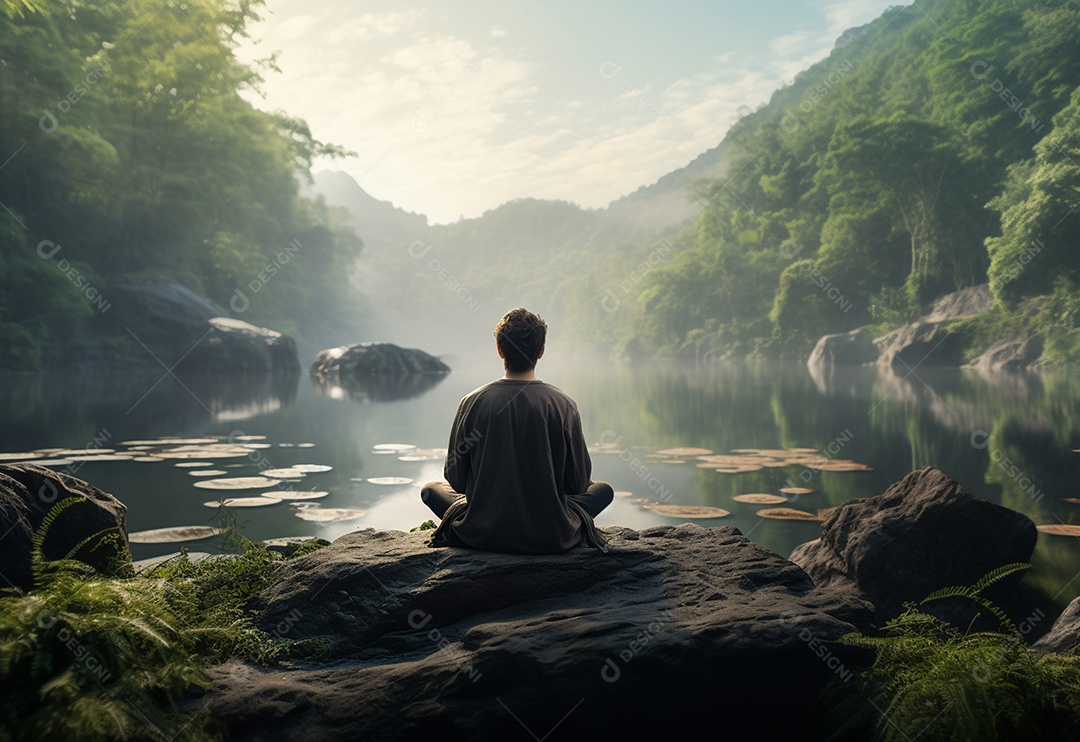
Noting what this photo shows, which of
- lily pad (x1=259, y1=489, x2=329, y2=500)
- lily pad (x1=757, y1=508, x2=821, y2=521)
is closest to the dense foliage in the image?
lily pad (x1=259, y1=489, x2=329, y2=500)

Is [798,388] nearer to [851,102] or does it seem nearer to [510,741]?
[510,741]

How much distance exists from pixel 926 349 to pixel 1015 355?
422 centimetres

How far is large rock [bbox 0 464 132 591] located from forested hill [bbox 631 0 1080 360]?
32.0m

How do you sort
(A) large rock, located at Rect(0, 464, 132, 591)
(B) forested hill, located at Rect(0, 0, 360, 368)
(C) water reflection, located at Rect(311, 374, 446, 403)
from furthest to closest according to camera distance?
(B) forested hill, located at Rect(0, 0, 360, 368)
(C) water reflection, located at Rect(311, 374, 446, 403)
(A) large rock, located at Rect(0, 464, 132, 591)

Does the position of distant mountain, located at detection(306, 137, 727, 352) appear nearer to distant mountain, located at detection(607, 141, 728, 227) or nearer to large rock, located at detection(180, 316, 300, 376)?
distant mountain, located at detection(607, 141, 728, 227)

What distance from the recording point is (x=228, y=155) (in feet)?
132

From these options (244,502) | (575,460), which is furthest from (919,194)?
(575,460)

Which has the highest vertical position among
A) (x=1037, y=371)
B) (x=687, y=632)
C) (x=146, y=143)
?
(x=146, y=143)

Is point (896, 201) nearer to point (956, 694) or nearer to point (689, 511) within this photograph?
point (689, 511)

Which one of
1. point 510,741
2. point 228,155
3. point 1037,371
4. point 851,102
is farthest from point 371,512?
point 851,102

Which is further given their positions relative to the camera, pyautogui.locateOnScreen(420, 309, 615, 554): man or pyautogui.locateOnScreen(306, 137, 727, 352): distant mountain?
pyautogui.locateOnScreen(306, 137, 727, 352): distant mountain

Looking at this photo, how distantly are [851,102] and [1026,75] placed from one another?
16.3 m

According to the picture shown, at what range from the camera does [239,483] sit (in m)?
8.34

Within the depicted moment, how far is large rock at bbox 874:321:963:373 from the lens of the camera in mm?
33781
